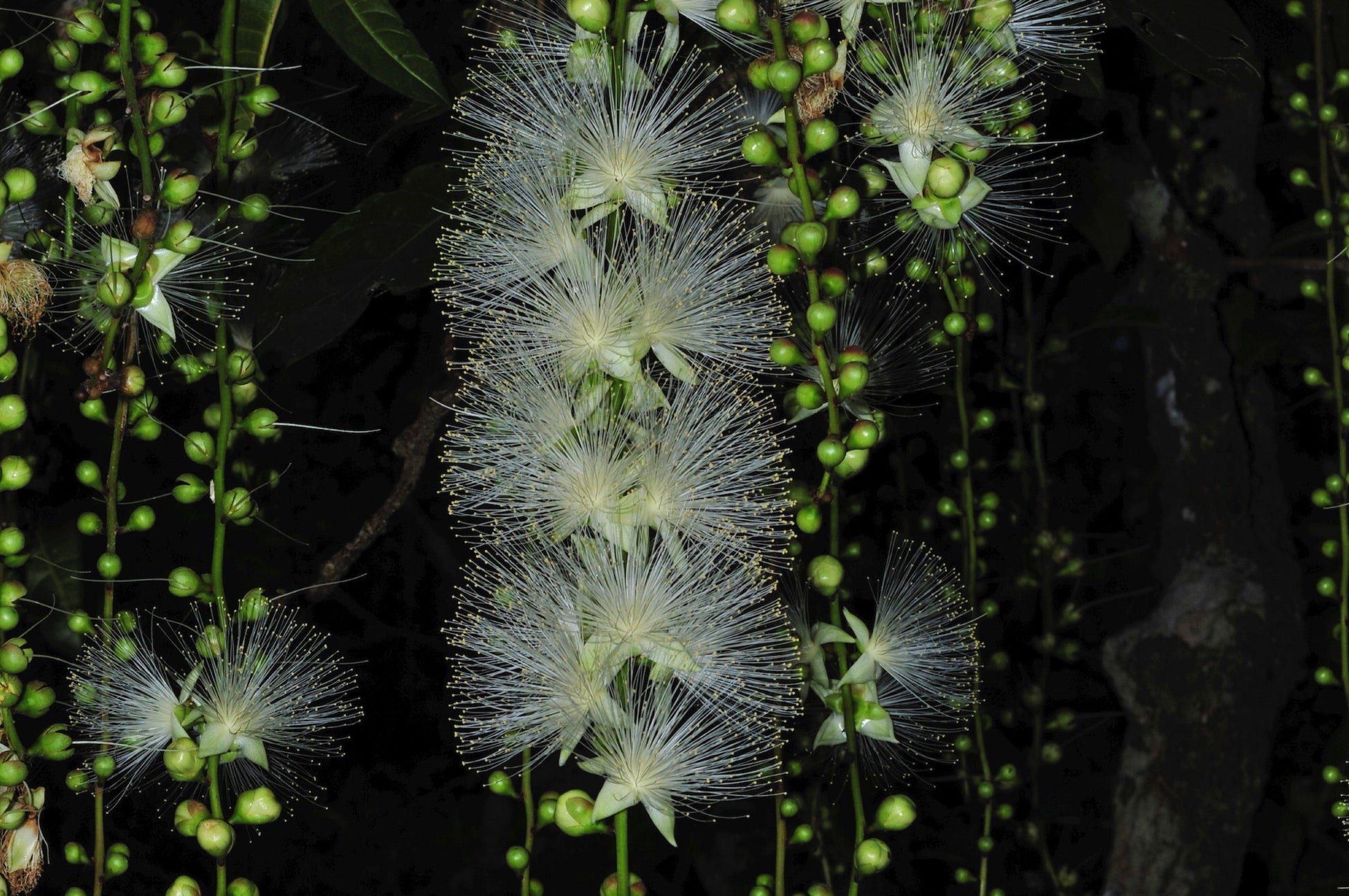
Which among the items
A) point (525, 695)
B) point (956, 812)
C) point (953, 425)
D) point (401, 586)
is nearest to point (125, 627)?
point (525, 695)

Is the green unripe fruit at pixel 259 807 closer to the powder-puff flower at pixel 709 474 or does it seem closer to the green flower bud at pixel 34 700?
the green flower bud at pixel 34 700

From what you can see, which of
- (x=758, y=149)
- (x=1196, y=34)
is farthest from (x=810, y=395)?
(x=1196, y=34)

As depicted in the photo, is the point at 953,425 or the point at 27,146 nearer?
the point at 27,146

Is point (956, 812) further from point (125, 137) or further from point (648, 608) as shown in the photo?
point (125, 137)

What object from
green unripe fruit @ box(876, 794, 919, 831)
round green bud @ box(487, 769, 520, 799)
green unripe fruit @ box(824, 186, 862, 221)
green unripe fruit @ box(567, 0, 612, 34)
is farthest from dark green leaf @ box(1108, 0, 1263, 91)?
round green bud @ box(487, 769, 520, 799)

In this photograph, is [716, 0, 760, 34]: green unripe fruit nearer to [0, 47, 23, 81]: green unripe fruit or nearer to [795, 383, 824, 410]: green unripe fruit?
[795, 383, 824, 410]: green unripe fruit

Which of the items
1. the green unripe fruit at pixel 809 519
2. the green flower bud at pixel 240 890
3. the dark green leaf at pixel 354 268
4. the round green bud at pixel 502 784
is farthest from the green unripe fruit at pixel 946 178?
the green flower bud at pixel 240 890
